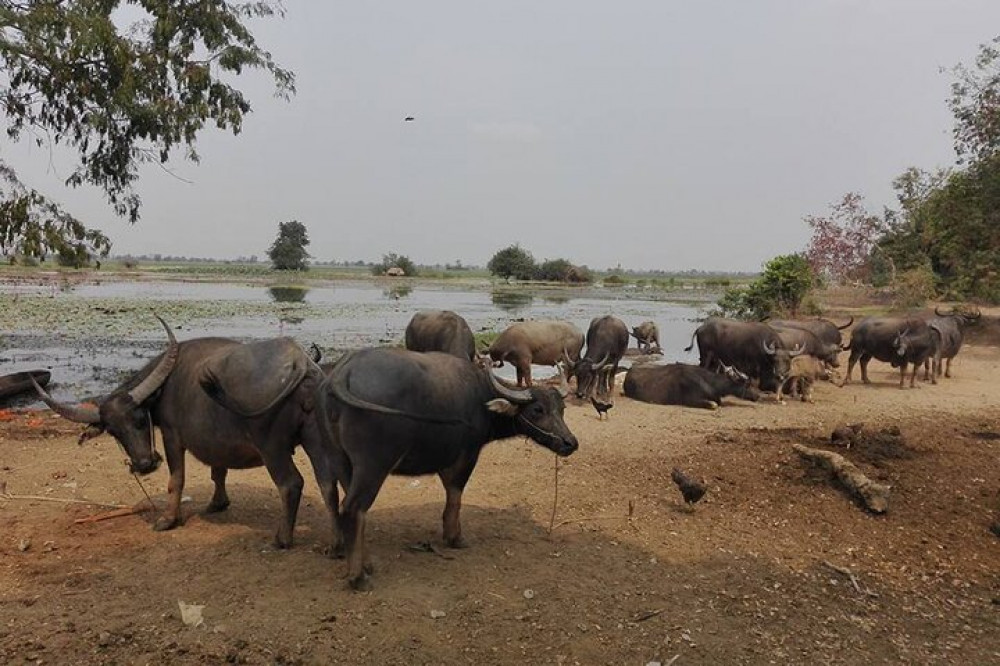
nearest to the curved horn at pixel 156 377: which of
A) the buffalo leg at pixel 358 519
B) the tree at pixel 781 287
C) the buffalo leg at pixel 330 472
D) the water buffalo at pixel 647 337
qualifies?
the buffalo leg at pixel 330 472

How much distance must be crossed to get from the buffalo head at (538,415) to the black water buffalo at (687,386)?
24.8 feet

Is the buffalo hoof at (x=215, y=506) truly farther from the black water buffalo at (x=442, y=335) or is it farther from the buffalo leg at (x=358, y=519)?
the black water buffalo at (x=442, y=335)

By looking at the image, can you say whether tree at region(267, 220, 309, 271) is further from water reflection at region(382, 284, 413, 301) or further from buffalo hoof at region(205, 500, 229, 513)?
buffalo hoof at region(205, 500, 229, 513)

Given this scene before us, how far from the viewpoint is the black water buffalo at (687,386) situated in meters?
12.1

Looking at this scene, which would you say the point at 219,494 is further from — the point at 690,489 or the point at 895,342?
the point at 895,342

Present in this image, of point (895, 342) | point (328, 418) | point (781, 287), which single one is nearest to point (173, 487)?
point (328, 418)

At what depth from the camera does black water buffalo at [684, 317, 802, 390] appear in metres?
13.0

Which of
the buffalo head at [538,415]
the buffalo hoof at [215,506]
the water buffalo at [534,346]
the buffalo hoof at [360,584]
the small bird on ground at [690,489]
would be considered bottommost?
the buffalo hoof at [215,506]

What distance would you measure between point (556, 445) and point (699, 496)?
6.47 feet

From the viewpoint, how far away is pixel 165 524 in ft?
18.1

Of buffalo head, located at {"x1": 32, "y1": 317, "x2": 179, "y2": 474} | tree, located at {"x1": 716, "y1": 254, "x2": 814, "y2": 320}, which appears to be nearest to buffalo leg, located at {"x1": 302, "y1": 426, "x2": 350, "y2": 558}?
buffalo head, located at {"x1": 32, "y1": 317, "x2": 179, "y2": 474}

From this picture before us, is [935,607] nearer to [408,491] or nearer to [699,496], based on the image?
[699,496]

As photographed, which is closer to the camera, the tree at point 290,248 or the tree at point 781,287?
the tree at point 781,287

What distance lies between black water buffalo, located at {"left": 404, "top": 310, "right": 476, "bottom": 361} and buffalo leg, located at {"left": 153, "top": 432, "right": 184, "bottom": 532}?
5.85 meters
